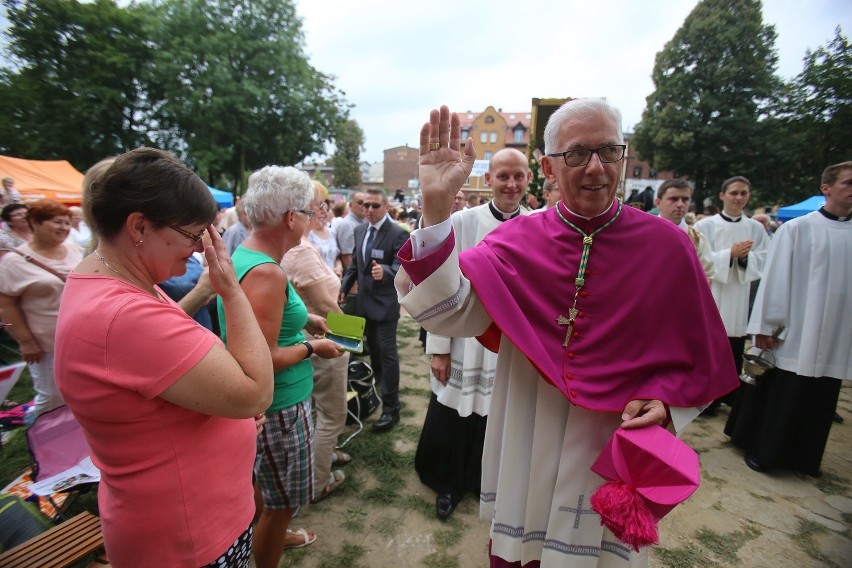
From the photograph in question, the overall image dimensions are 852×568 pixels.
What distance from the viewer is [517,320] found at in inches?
58.3

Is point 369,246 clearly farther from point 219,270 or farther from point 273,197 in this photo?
point 219,270

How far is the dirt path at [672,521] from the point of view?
2711mm

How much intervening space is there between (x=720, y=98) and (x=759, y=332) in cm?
3089

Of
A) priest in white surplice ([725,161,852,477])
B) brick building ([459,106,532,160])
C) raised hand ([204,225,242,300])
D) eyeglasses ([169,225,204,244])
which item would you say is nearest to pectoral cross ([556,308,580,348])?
raised hand ([204,225,242,300])

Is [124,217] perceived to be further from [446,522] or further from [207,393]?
[446,522]

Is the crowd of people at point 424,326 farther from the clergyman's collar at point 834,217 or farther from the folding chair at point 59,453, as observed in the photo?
the clergyman's collar at point 834,217

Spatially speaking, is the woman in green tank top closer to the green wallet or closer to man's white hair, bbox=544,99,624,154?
the green wallet

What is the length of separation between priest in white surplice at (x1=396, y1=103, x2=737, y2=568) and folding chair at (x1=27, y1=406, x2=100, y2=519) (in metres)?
2.71

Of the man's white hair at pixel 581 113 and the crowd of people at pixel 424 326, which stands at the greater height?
the man's white hair at pixel 581 113

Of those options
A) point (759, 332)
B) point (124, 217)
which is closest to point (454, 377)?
point (124, 217)

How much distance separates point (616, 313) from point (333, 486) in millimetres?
2719

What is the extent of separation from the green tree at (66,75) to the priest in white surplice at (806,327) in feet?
82.3

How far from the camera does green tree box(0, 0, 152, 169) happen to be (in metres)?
→ 18.3

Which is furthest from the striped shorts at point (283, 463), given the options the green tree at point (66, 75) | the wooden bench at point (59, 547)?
the green tree at point (66, 75)
